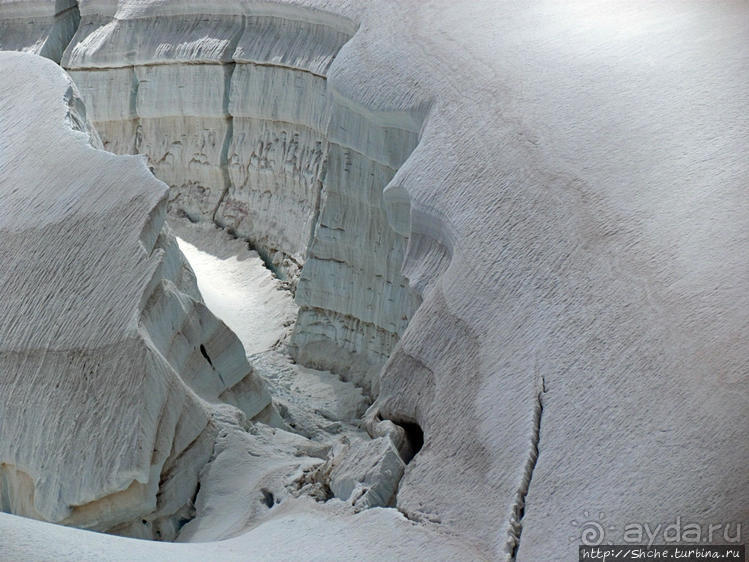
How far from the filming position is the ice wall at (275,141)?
167 inches

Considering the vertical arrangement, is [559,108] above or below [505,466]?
above

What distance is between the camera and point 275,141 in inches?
211

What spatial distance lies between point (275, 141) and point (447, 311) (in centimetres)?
280

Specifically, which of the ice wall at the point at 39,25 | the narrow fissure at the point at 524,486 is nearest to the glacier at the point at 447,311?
the narrow fissure at the point at 524,486

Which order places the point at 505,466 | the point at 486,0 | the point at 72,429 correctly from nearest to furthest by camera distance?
the point at 505,466 → the point at 72,429 → the point at 486,0

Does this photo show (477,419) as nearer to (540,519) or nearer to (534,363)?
(534,363)

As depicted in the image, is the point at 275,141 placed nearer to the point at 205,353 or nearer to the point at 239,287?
the point at 239,287

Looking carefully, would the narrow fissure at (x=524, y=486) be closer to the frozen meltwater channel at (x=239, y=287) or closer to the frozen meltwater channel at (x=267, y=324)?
the frozen meltwater channel at (x=267, y=324)

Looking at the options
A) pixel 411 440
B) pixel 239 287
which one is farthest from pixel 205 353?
pixel 239 287

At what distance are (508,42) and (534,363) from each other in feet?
4.80

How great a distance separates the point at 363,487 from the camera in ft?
8.40

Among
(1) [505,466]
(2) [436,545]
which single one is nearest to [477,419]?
(1) [505,466]

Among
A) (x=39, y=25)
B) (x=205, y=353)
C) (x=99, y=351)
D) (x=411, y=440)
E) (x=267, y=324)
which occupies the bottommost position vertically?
(x=411, y=440)

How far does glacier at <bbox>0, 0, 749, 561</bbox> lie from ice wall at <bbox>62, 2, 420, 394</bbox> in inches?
1.2
